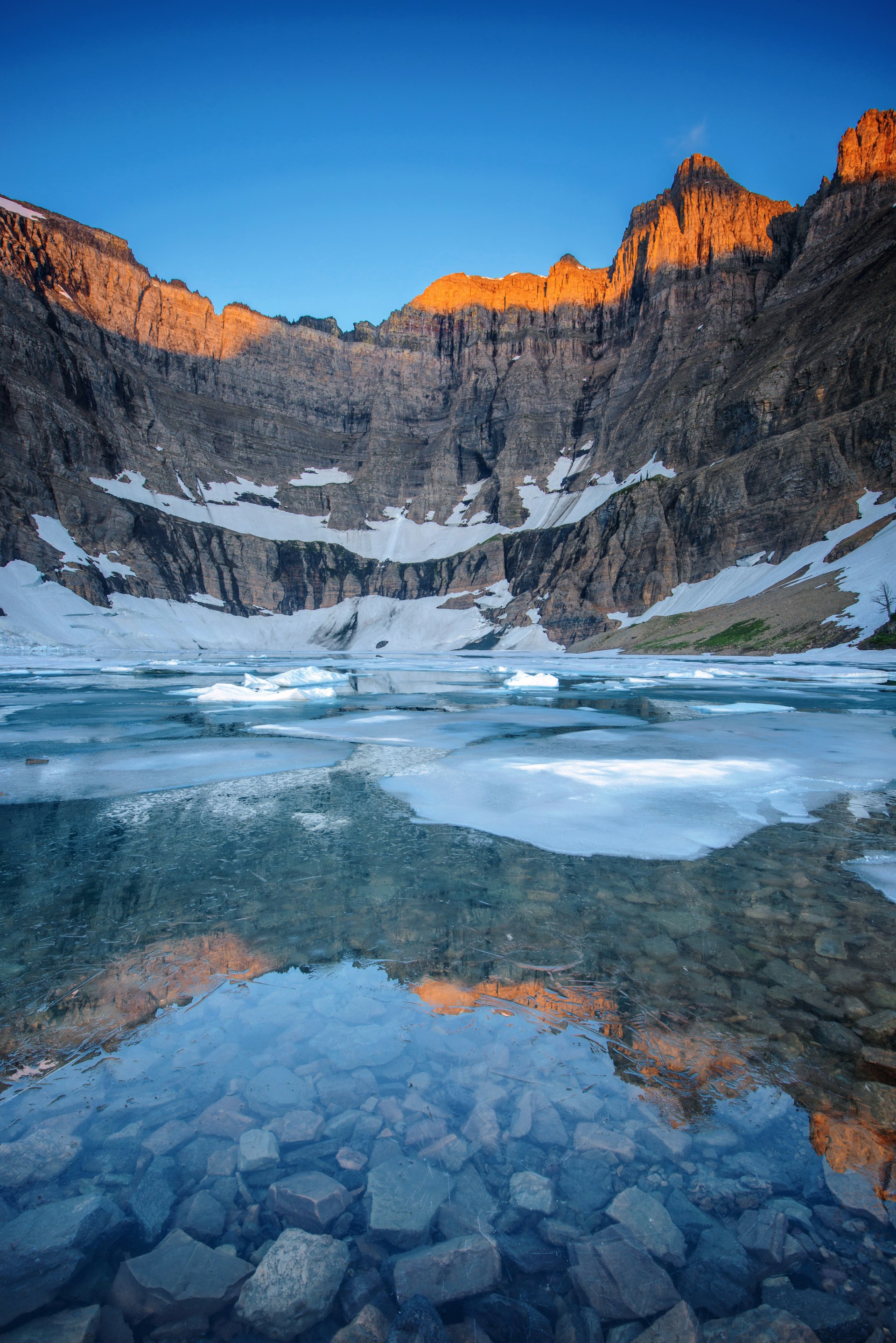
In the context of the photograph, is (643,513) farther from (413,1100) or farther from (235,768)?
(413,1100)

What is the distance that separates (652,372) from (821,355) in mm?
35095

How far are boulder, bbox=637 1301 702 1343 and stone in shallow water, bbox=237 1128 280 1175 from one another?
4.32ft

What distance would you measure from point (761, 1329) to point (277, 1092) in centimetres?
185

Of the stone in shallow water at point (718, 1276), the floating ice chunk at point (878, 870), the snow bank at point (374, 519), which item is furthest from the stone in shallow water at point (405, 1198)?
the snow bank at point (374, 519)

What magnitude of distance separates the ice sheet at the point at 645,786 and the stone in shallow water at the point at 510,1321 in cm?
387

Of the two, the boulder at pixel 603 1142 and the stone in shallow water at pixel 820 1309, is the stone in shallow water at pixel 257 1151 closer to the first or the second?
the boulder at pixel 603 1142

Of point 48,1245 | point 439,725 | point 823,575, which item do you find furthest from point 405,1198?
point 823,575

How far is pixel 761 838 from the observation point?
18.9ft

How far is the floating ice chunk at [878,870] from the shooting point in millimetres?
4625

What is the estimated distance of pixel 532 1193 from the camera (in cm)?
211

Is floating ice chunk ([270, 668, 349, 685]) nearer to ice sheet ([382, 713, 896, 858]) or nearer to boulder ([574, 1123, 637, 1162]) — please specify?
ice sheet ([382, 713, 896, 858])

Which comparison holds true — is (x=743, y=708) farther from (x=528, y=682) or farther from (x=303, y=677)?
(x=303, y=677)

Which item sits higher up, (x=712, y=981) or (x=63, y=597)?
(x=63, y=597)

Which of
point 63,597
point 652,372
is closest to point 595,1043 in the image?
point 63,597
